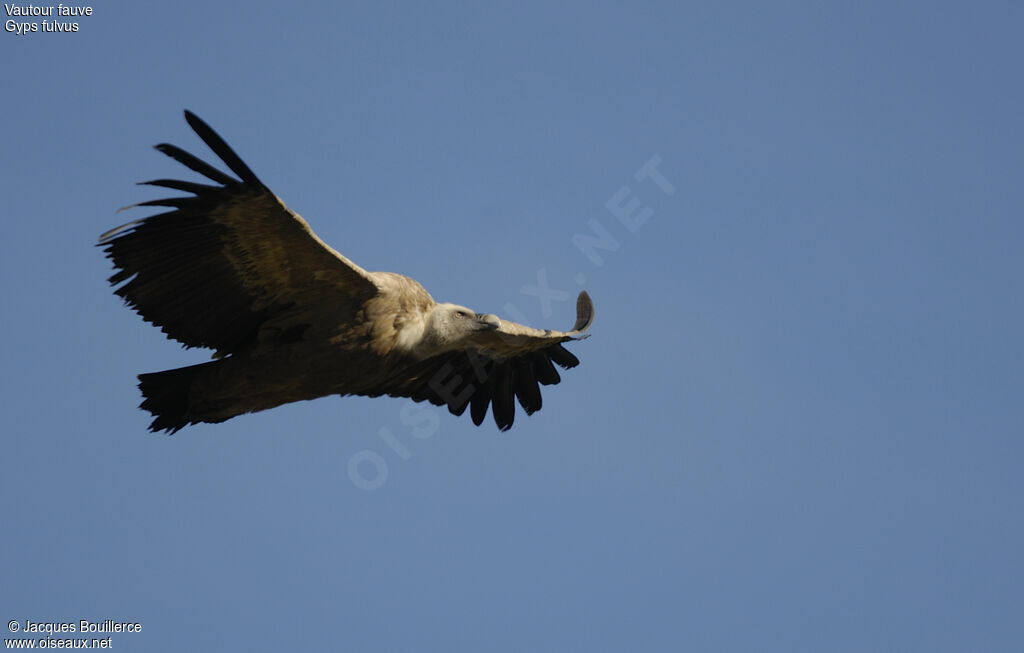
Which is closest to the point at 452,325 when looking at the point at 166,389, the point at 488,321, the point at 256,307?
the point at 488,321

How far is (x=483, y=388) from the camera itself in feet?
45.5

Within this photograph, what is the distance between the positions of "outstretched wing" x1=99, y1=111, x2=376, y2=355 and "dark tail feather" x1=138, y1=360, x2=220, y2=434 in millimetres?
249

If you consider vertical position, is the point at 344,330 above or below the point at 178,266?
below

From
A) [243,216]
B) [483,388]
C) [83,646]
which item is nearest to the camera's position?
[243,216]

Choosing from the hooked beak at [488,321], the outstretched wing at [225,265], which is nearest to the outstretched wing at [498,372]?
the hooked beak at [488,321]

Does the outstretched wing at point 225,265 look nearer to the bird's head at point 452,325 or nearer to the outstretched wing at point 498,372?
the bird's head at point 452,325

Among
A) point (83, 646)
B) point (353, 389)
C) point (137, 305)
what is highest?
point (137, 305)

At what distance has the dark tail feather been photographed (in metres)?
11.4

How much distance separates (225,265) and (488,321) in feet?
8.00

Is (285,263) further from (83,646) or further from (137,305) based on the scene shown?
(83,646)

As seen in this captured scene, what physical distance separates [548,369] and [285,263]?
3.88 metres

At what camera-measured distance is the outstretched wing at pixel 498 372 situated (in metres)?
13.1

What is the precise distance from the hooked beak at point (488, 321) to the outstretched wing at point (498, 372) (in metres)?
0.48

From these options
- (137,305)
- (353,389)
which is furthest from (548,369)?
(137,305)
